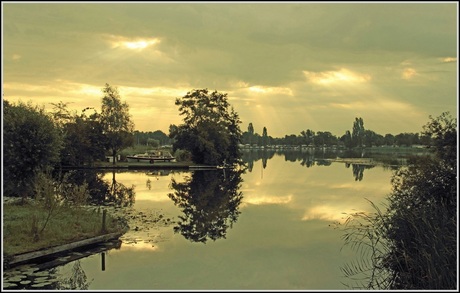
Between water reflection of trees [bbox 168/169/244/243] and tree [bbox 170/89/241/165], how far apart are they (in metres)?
18.0

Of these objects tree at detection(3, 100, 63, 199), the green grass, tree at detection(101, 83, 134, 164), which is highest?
tree at detection(101, 83, 134, 164)

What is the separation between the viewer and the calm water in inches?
523

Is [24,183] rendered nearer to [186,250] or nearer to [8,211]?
[8,211]

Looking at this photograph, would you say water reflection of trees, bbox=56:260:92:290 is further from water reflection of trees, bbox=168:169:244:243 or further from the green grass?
water reflection of trees, bbox=168:169:244:243

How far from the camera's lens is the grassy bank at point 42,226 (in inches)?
544

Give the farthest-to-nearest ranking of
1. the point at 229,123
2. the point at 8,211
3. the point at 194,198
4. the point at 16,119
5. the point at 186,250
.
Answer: the point at 229,123, the point at 194,198, the point at 16,119, the point at 8,211, the point at 186,250

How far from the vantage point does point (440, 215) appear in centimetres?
1133

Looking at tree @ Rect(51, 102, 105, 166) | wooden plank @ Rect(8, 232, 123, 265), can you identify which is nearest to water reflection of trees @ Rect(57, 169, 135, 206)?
wooden plank @ Rect(8, 232, 123, 265)

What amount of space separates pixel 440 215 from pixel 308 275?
4.98 meters

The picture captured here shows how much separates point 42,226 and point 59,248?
2.20m

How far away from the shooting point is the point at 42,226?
15.8 metres

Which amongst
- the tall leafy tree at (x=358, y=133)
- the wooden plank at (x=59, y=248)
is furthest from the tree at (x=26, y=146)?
the tall leafy tree at (x=358, y=133)

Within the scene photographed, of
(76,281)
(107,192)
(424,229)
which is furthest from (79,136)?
(424,229)

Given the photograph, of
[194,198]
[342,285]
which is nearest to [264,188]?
[194,198]
